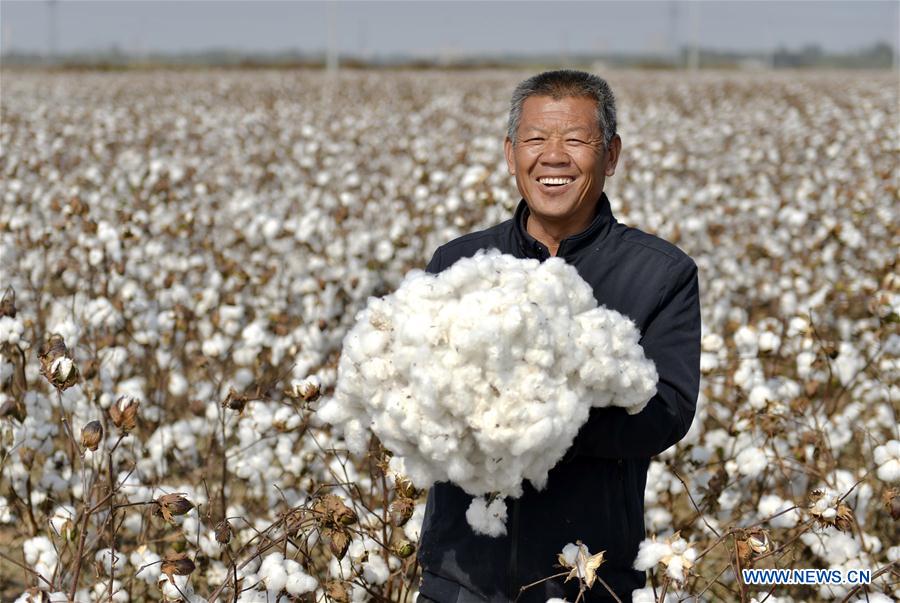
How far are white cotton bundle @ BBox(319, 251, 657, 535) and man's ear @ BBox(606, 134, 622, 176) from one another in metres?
Result: 0.50

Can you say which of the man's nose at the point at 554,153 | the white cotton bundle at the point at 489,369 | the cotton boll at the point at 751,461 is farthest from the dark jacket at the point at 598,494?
the cotton boll at the point at 751,461

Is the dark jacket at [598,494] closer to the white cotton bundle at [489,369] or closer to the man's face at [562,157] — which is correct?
the man's face at [562,157]

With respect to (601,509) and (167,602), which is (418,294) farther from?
(167,602)

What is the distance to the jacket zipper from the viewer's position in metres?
1.56

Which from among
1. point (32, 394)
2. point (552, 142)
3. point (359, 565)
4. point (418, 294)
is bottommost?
point (359, 565)

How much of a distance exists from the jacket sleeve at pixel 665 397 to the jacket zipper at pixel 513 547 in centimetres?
16

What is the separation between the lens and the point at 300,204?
21.8ft

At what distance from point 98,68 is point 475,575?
3565 cm

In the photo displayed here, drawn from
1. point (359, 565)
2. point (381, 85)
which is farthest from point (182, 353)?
point (381, 85)

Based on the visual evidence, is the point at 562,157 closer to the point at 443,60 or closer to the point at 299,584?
the point at 299,584

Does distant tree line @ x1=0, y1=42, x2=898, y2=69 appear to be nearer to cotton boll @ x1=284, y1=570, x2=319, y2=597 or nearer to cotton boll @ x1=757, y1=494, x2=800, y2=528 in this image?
cotton boll @ x1=757, y1=494, x2=800, y2=528

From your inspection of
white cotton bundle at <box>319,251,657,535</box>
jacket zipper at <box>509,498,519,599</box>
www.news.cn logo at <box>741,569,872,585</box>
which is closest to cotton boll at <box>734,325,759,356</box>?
www.news.cn logo at <box>741,569,872,585</box>

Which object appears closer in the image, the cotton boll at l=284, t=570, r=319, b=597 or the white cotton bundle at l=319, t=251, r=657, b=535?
the white cotton bundle at l=319, t=251, r=657, b=535

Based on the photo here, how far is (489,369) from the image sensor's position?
3.97 feet
